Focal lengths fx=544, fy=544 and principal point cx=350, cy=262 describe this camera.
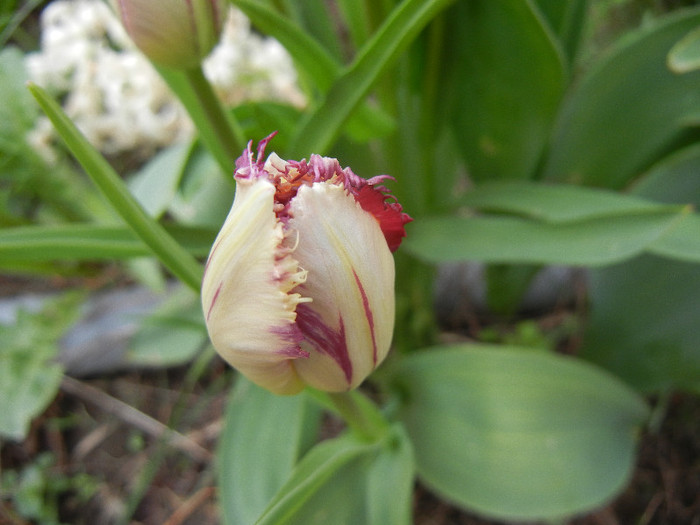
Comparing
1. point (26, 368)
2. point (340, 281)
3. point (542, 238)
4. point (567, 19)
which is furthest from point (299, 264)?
point (26, 368)

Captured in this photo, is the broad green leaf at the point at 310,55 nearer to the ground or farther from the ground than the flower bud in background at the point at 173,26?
nearer to the ground

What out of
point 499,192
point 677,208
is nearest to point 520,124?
point 499,192

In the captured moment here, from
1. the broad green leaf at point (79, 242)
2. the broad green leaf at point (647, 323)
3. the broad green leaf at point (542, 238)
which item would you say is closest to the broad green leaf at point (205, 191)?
the broad green leaf at point (79, 242)

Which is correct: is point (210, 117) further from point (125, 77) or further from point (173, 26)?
point (125, 77)

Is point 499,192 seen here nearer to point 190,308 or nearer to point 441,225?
point 441,225

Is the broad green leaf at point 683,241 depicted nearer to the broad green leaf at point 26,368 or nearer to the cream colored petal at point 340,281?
the cream colored petal at point 340,281

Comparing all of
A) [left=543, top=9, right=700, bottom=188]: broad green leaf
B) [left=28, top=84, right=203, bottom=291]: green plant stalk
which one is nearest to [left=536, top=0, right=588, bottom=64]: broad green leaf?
[left=543, top=9, right=700, bottom=188]: broad green leaf
